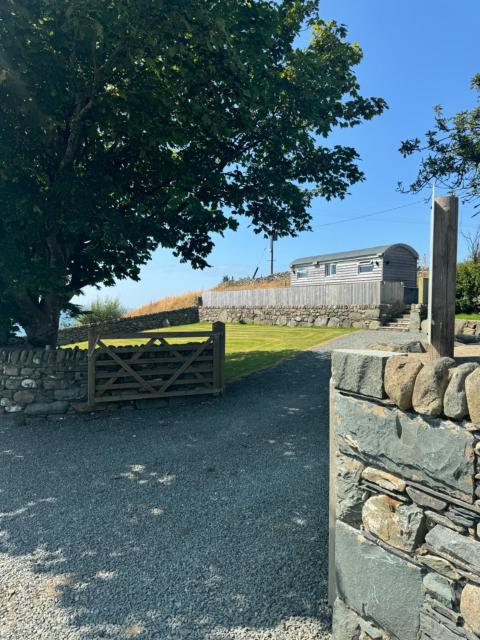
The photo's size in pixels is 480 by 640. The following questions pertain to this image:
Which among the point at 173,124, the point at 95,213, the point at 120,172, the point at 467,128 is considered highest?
the point at 467,128

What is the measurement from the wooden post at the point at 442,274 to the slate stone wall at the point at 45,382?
8.17 meters

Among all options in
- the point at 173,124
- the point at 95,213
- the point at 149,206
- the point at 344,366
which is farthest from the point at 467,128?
the point at 344,366

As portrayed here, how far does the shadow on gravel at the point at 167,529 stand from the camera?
326 centimetres

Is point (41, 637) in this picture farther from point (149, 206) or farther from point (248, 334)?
point (248, 334)

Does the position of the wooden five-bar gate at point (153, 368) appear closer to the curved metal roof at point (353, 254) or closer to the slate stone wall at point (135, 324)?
the slate stone wall at point (135, 324)

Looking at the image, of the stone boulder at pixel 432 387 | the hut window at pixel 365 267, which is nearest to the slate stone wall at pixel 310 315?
the hut window at pixel 365 267

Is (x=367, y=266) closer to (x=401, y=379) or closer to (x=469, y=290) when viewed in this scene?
(x=469, y=290)

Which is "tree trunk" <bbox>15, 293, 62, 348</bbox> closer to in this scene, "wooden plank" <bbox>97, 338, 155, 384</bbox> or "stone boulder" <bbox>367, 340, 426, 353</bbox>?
"wooden plank" <bbox>97, 338, 155, 384</bbox>

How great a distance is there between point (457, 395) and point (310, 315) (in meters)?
25.5

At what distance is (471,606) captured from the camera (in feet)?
7.28

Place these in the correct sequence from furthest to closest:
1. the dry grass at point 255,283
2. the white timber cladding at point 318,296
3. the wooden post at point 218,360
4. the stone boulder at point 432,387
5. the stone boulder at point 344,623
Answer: the dry grass at point 255,283 → the white timber cladding at point 318,296 → the wooden post at point 218,360 → the stone boulder at point 344,623 → the stone boulder at point 432,387

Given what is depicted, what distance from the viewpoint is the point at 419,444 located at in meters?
2.49

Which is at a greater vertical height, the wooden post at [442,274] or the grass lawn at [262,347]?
the wooden post at [442,274]

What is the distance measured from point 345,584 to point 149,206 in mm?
9296
